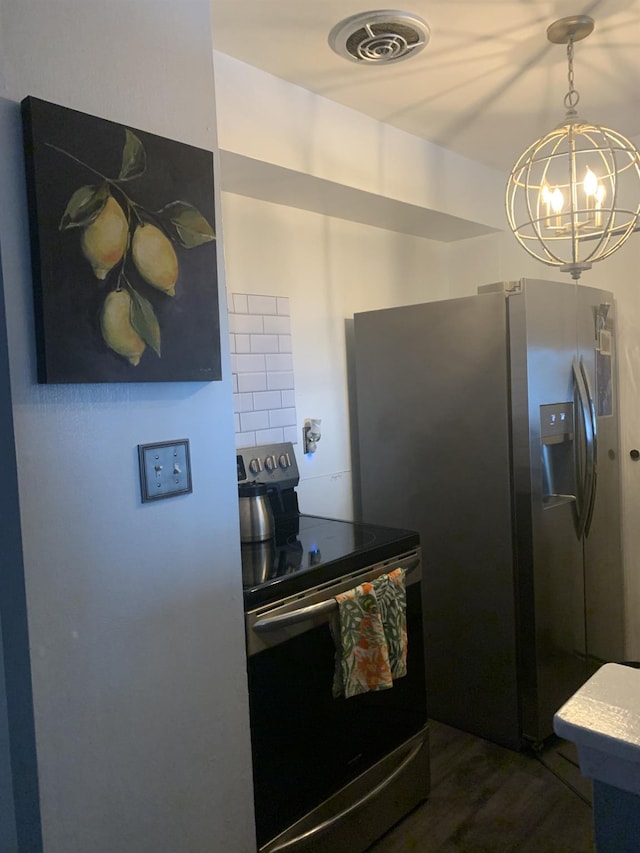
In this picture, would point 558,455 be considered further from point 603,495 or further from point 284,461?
point 284,461

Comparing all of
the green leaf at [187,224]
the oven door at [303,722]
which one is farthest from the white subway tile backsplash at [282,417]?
the green leaf at [187,224]

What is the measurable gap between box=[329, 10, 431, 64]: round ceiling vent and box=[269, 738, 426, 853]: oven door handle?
6.95 ft

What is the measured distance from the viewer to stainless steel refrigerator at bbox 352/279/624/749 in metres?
2.20

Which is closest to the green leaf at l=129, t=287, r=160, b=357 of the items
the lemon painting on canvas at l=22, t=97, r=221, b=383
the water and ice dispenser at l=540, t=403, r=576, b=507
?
the lemon painting on canvas at l=22, t=97, r=221, b=383

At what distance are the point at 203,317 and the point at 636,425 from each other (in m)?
2.19

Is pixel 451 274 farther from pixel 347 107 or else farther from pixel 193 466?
pixel 193 466

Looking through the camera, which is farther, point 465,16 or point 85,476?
point 465,16

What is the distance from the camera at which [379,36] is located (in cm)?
175

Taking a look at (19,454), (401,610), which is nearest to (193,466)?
(19,454)

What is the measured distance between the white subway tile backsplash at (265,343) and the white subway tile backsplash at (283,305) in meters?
0.10

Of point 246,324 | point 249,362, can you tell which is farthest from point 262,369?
point 246,324

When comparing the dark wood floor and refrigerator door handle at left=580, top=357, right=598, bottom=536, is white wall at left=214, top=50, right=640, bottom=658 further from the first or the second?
the dark wood floor

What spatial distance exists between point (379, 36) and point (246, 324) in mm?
999

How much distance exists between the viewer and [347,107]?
2.26 m
